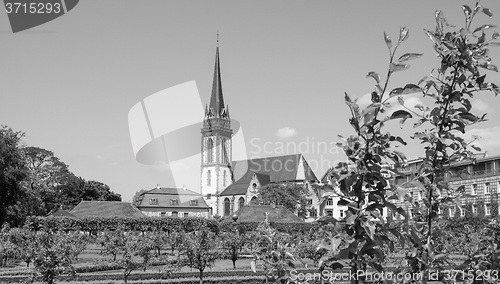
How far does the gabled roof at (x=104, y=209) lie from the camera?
61438 mm

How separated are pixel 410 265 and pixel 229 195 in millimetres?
104903

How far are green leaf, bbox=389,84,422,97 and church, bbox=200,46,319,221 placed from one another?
327 ft

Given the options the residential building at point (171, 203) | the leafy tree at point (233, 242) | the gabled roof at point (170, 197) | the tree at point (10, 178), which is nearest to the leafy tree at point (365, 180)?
the leafy tree at point (233, 242)

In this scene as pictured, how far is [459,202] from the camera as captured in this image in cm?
356

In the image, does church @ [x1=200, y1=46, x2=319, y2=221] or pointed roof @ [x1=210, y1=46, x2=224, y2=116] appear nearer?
church @ [x1=200, y1=46, x2=319, y2=221]

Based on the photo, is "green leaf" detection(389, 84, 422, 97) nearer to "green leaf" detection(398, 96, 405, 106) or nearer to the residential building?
"green leaf" detection(398, 96, 405, 106)

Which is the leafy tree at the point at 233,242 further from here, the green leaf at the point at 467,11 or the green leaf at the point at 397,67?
the green leaf at the point at 397,67

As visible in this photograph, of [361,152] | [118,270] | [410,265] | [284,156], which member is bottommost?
[118,270]

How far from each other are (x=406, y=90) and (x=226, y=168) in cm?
11443

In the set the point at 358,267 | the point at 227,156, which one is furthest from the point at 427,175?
the point at 227,156

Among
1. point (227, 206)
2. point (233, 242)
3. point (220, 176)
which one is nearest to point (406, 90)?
point (233, 242)

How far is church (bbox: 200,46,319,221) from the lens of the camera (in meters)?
106

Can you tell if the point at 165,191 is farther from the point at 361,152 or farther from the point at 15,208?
the point at 361,152

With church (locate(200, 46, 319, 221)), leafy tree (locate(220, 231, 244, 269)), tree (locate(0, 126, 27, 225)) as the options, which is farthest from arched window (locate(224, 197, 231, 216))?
leafy tree (locate(220, 231, 244, 269))
